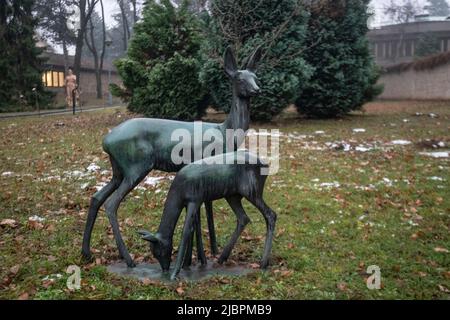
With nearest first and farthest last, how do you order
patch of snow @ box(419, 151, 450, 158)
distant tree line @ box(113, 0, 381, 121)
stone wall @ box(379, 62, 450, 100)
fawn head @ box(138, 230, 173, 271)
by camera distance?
fawn head @ box(138, 230, 173, 271) → patch of snow @ box(419, 151, 450, 158) → distant tree line @ box(113, 0, 381, 121) → stone wall @ box(379, 62, 450, 100)

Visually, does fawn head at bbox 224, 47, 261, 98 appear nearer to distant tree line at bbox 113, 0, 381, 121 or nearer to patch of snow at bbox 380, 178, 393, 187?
patch of snow at bbox 380, 178, 393, 187

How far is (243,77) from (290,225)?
8.65 feet

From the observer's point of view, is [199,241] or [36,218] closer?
[199,241]

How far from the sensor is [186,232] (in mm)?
4738

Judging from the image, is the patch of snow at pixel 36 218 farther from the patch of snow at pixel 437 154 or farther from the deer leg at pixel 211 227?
the patch of snow at pixel 437 154

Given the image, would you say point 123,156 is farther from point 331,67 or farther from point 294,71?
point 331,67

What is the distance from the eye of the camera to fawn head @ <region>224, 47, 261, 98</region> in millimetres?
5094

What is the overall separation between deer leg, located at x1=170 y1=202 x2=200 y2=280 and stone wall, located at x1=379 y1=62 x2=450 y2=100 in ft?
78.6

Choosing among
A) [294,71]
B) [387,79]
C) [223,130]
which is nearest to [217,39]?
[294,71]

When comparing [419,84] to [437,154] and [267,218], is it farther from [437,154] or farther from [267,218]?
[267,218]

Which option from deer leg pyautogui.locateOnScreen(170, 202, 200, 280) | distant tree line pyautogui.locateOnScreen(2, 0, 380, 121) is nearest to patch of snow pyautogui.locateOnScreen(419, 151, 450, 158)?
distant tree line pyautogui.locateOnScreen(2, 0, 380, 121)

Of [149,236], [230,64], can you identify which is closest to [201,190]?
[149,236]

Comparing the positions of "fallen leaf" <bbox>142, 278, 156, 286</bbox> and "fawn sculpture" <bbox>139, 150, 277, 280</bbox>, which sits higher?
"fawn sculpture" <bbox>139, 150, 277, 280</bbox>

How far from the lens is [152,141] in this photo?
5133 millimetres
